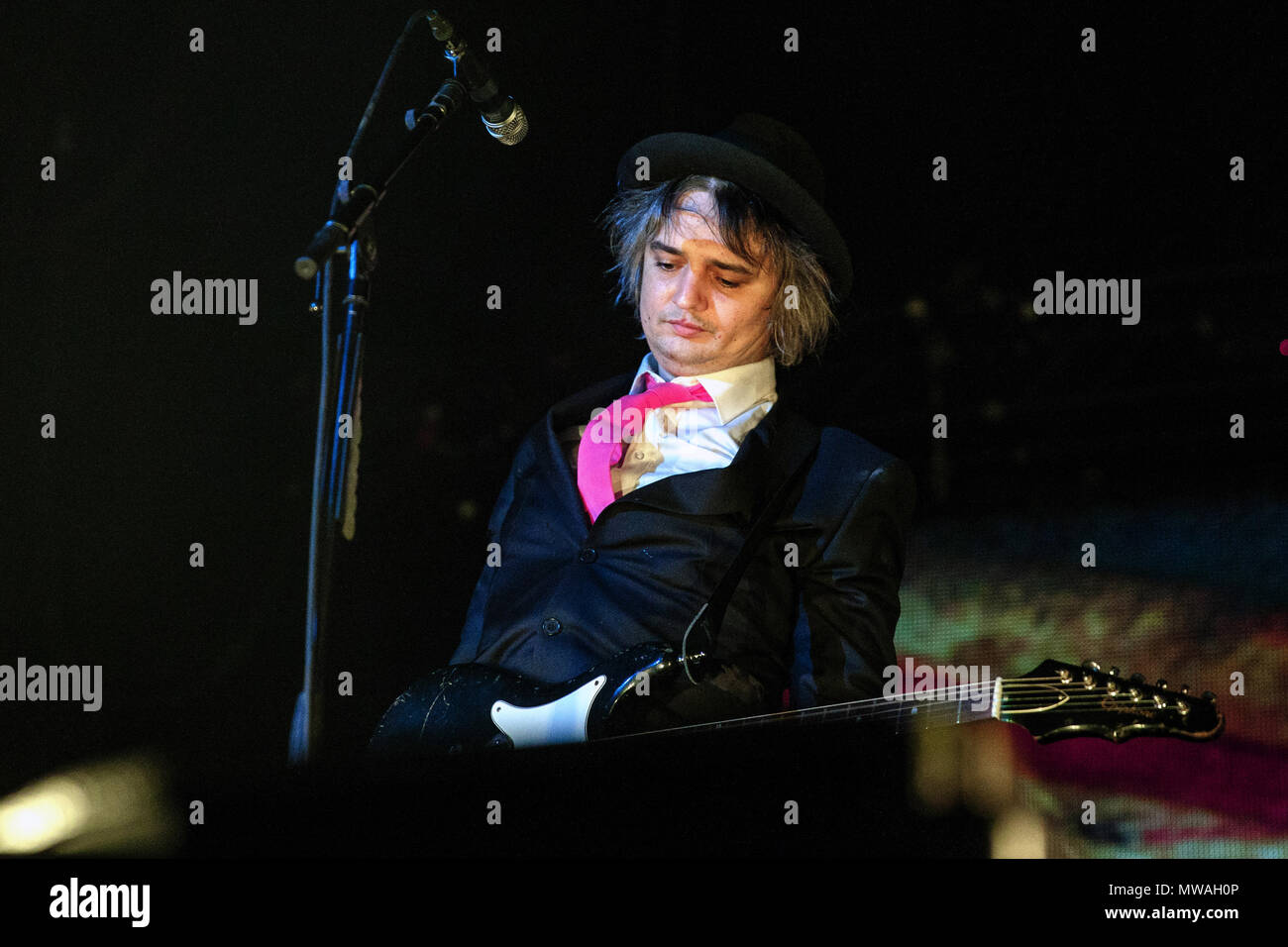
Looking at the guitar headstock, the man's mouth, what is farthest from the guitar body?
the man's mouth

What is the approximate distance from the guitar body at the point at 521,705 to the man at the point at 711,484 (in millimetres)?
83

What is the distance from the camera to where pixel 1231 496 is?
2.51m

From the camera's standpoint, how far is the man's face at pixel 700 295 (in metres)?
2.46

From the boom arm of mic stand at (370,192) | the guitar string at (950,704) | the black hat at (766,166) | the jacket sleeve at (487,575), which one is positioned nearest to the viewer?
the boom arm of mic stand at (370,192)

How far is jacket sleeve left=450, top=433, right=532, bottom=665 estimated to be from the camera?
2.50 metres

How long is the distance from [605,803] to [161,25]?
1874 mm

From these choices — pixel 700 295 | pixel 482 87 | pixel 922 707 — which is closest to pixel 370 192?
pixel 482 87

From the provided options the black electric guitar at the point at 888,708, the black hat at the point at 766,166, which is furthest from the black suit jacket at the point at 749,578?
the black hat at the point at 766,166

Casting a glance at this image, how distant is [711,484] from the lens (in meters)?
2.32

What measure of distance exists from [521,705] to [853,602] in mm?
611

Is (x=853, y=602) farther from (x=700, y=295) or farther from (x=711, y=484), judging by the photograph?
(x=700, y=295)

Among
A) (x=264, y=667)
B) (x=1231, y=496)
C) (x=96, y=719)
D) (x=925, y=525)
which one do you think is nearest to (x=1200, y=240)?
(x=1231, y=496)

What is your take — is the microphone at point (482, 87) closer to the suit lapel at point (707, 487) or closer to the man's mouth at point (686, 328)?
the man's mouth at point (686, 328)

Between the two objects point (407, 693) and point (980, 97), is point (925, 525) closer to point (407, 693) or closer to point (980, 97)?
point (980, 97)
